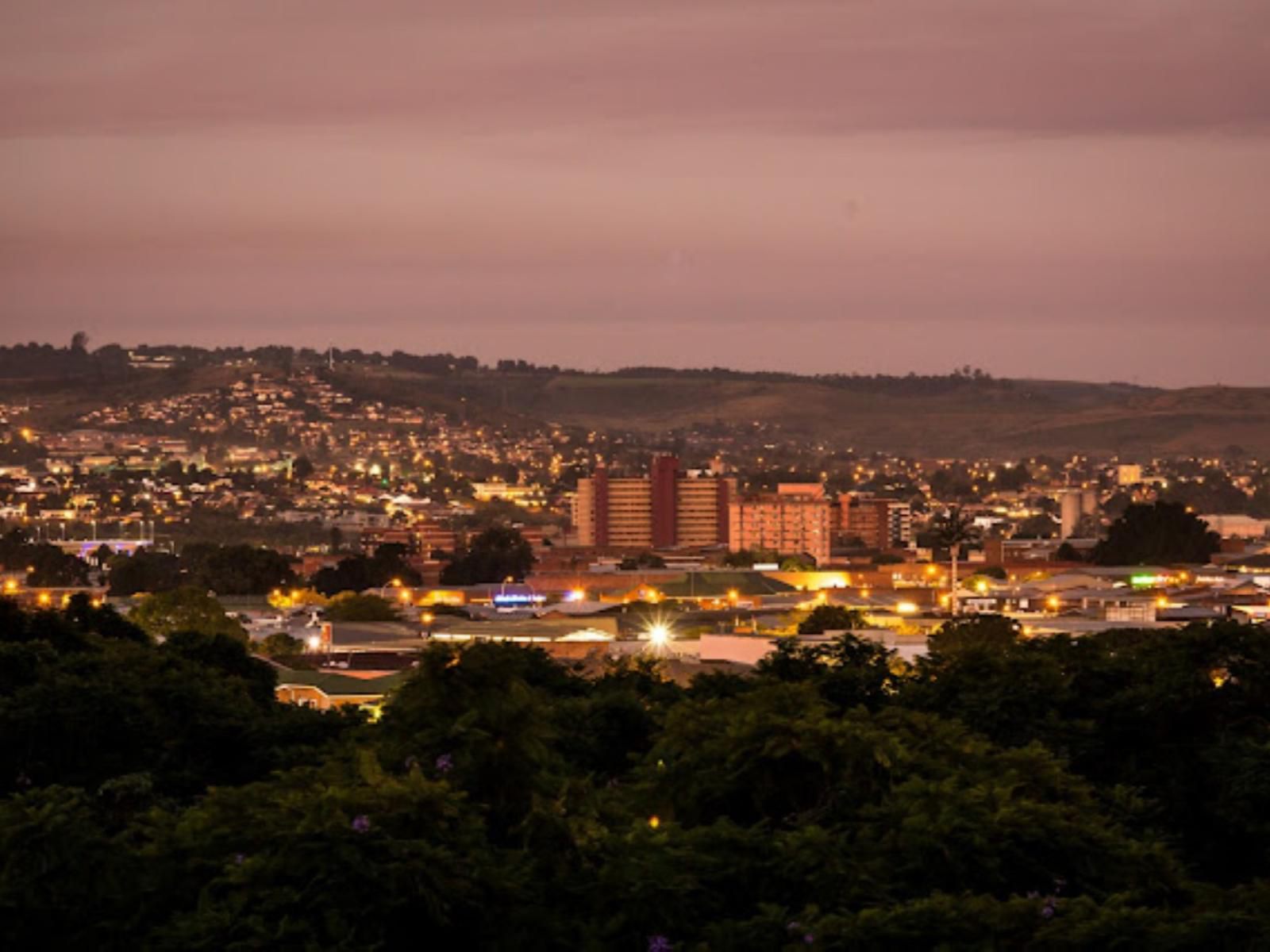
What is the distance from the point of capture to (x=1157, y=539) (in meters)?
145

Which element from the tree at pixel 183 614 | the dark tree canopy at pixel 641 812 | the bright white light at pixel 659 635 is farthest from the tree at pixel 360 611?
the dark tree canopy at pixel 641 812

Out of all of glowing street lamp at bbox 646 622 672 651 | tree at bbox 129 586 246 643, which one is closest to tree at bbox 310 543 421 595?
tree at bbox 129 586 246 643

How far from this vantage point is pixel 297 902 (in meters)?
20.9

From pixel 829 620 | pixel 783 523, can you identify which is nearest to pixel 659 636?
pixel 829 620

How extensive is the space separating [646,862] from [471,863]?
1.22 meters

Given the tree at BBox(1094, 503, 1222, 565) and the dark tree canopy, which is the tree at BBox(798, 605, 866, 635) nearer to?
the dark tree canopy

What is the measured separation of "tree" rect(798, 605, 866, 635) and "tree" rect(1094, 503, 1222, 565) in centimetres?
5353

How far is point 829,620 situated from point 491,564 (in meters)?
63.8

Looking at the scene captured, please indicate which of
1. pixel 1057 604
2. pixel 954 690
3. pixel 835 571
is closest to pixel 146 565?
pixel 835 571

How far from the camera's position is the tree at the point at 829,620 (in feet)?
282

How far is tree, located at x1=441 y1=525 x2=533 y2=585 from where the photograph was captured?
485ft

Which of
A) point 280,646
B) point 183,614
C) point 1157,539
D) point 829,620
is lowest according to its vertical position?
point 1157,539

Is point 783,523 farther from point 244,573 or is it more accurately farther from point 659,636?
point 659,636

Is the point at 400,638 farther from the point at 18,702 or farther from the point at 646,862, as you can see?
the point at 646,862
